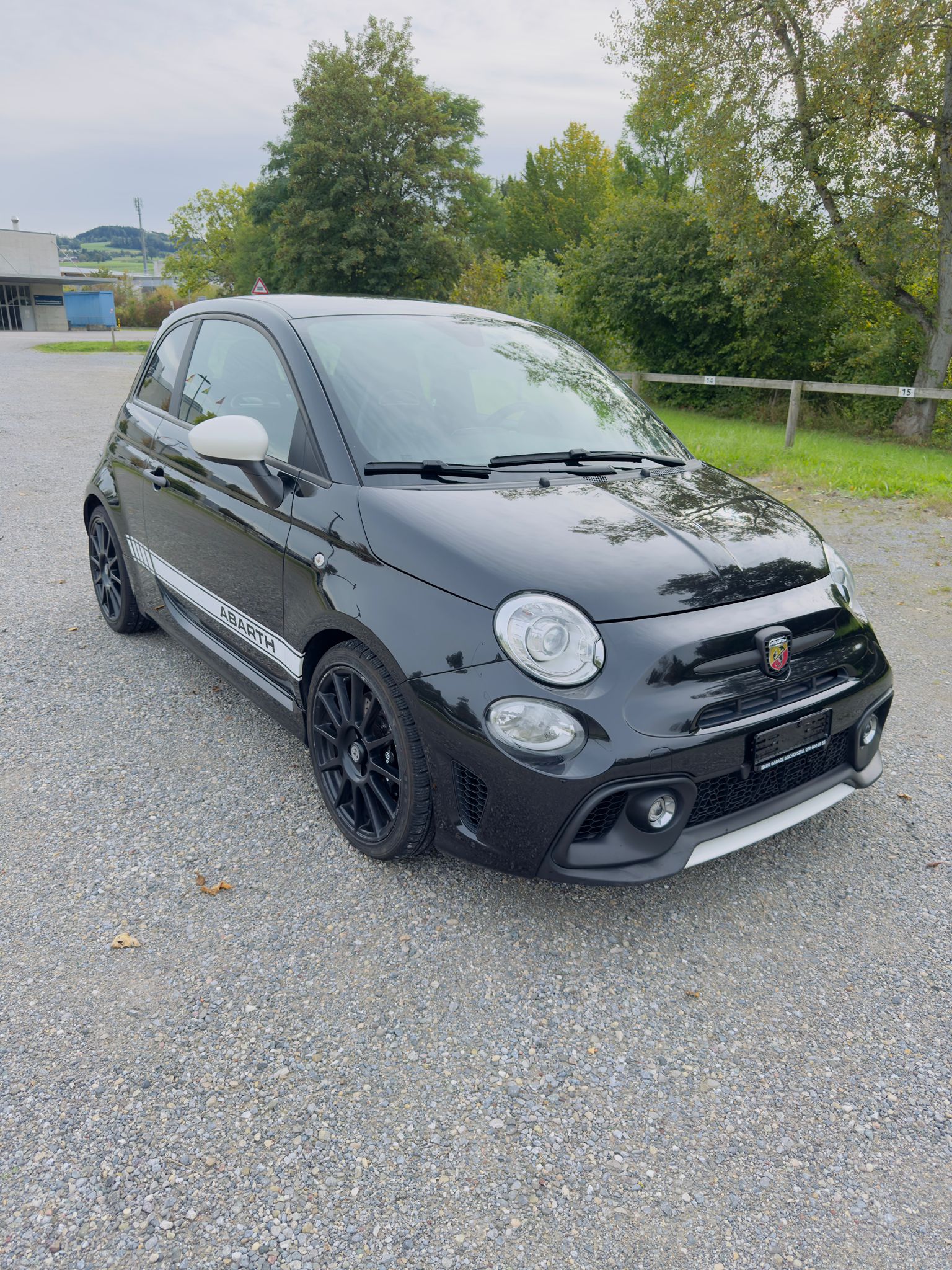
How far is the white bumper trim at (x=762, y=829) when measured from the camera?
2463 mm

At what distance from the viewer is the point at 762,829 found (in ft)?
8.42

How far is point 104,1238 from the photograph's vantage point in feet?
5.64

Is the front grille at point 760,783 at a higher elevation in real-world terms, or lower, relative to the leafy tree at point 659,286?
lower

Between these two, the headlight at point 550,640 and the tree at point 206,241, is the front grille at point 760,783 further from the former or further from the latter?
the tree at point 206,241

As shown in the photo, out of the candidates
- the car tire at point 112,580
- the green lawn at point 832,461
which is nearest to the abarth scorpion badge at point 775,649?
the car tire at point 112,580

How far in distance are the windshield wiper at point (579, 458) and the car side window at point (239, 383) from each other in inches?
29.3

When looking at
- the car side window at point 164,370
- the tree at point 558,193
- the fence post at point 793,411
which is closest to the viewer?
the car side window at point 164,370

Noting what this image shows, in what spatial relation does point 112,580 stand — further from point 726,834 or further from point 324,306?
point 726,834

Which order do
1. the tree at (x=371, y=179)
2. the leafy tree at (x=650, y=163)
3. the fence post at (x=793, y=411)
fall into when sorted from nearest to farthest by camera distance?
the fence post at (x=793, y=411) < the tree at (x=371, y=179) < the leafy tree at (x=650, y=163)

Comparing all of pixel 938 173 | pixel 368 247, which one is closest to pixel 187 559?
pixel 938 173

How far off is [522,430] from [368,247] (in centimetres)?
3304

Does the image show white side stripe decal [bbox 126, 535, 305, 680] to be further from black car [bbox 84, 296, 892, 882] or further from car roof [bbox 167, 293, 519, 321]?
car roof [bbox 167, 293, 519, 321]

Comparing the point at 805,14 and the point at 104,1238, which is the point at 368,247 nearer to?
the point at 805,14

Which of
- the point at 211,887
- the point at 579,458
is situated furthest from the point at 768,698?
the point at 211,887
